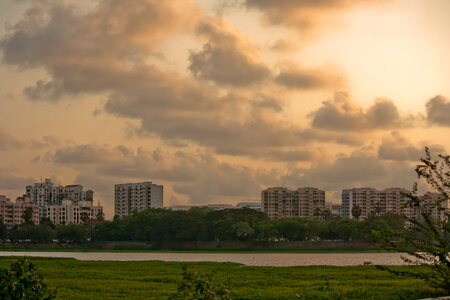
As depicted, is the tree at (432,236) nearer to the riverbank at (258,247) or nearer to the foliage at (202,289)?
the foliage at (202,289)

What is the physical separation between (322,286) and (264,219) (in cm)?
10339

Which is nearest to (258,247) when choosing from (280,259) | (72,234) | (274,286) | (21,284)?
(280,259)

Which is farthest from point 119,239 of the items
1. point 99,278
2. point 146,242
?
point 99,278

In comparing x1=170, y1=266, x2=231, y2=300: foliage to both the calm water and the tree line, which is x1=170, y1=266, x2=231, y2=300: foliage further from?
the tree line

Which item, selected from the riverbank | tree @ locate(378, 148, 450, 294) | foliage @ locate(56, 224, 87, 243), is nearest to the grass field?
tree @ locate(378, 148, 450, 294)

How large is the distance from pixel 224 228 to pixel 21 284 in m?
107

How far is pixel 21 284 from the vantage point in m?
12.4

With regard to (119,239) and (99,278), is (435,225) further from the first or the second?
(119,239)

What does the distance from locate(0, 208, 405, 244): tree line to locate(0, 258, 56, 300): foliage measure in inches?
3901

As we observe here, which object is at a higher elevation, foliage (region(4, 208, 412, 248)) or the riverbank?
foliage (region(4, 208, 412, 248))

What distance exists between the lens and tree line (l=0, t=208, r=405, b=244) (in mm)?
116250

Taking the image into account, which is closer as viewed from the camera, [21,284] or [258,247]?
[21,284]

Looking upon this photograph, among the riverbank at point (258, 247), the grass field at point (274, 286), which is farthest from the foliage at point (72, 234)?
the grass field at point (274, 286)

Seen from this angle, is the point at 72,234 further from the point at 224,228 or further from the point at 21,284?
the point at 21,284
